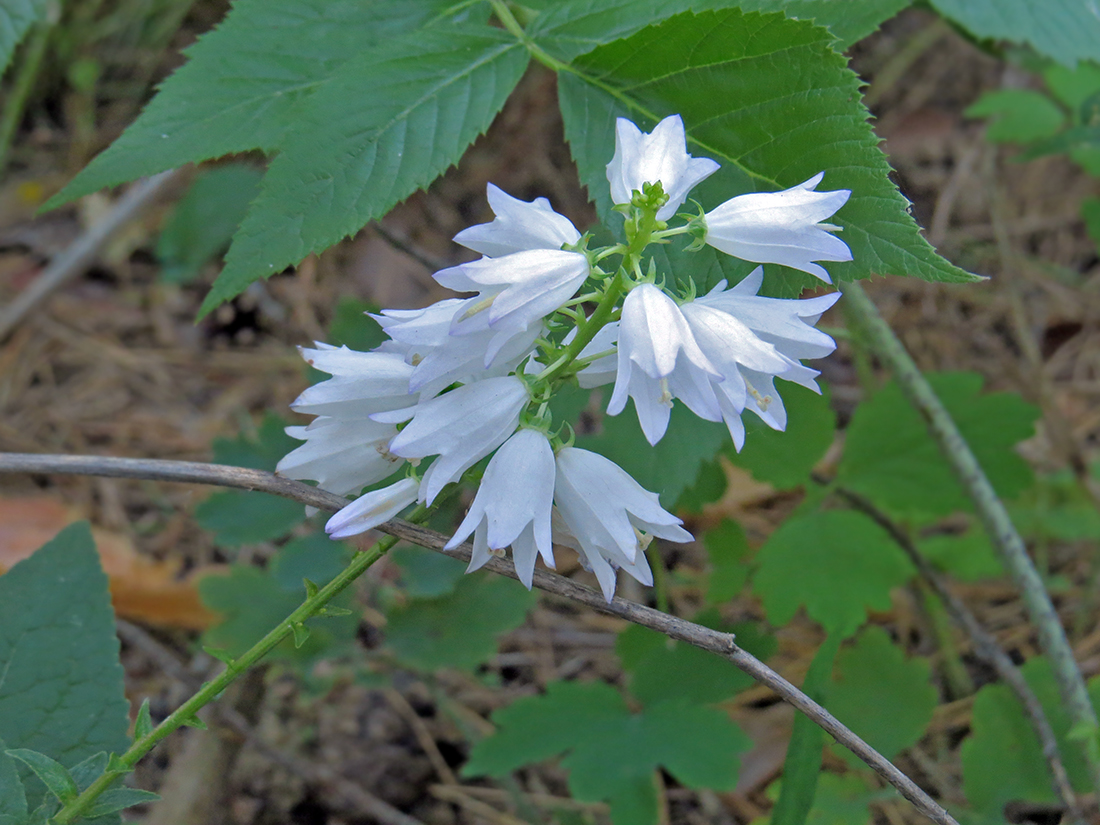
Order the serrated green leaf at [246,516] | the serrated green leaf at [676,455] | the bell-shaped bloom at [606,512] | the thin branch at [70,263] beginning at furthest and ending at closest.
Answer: the thin branch at [70,263] < the serrated green leaf at [246,516] < the serrated green leaf at [676,455] < the bell-shaped bloom at [606,512]

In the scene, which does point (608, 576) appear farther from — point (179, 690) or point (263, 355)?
point (263, 355)

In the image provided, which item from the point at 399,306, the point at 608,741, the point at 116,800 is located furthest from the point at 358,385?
the point at 399,306

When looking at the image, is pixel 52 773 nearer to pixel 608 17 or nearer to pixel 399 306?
pixel 608 17

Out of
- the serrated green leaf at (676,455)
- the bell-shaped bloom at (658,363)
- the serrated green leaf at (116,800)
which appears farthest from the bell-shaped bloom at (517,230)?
the serrated green leaf at (116,800)

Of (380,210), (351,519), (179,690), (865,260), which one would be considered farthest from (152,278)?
(865,260)

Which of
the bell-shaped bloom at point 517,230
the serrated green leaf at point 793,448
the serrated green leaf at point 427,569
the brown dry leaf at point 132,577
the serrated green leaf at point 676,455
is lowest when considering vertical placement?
the brown dry leaf at point 132,577

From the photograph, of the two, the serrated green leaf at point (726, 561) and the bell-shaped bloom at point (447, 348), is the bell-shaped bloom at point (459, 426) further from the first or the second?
the serrated green leaf at point (726, 561)
